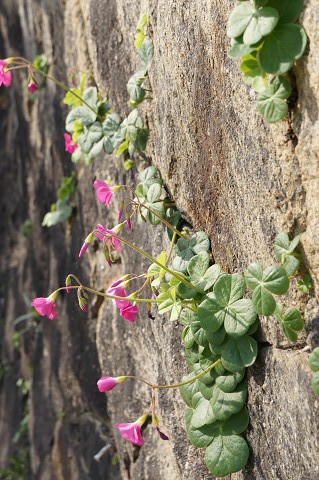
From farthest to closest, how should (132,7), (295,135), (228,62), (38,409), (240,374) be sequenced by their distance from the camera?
(38,409) → (132,7) → (240,374) → (228,62) → (295,135)

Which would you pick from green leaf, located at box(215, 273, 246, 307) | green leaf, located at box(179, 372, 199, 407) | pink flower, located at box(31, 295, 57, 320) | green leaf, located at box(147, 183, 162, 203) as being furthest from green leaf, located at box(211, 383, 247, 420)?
green leaf, located at box(147, 183, 162, 203)

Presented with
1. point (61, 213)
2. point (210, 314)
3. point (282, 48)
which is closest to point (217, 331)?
point (210, 314)

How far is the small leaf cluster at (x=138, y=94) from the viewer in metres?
2.21

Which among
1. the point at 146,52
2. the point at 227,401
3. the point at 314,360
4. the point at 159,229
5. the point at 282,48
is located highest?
the point at 282,48

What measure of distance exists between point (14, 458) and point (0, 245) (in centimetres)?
174

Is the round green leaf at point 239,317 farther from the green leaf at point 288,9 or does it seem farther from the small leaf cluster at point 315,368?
the green leaf at point 288,9

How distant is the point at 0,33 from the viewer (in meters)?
5.37

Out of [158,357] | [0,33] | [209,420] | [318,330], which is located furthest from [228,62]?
[0,33]

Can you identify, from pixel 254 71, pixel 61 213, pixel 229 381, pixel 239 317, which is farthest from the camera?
pixel 61 213

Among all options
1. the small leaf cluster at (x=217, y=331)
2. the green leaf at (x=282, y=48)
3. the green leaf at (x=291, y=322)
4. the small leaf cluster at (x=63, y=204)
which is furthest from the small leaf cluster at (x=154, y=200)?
the small leaf cluster at (x=63, y=204)

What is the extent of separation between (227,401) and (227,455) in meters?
0.14

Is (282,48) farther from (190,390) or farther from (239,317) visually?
(190,390)

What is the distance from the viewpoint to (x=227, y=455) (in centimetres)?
188

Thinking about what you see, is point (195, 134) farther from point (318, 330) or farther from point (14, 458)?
point (14, 458)
